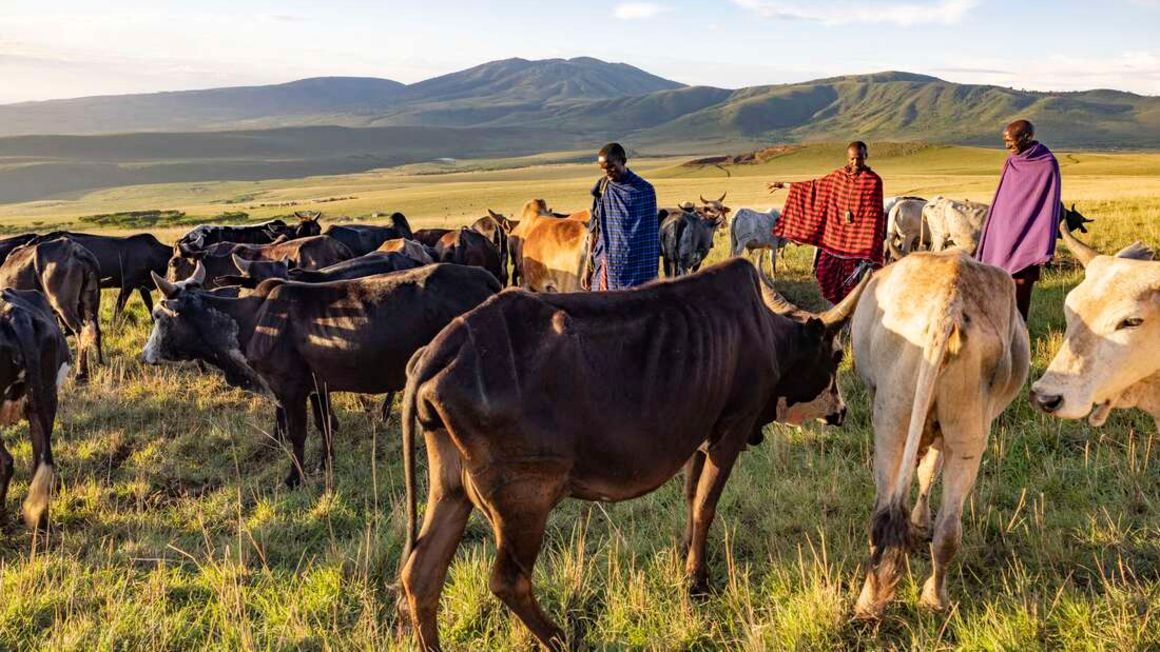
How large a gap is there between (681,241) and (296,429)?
9.72 metres

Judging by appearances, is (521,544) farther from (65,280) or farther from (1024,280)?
(65,280)

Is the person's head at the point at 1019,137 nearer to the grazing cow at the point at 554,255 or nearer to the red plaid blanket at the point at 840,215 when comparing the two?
the red plaid blanket at the point at 840,215

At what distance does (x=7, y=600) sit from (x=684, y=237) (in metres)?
12.2

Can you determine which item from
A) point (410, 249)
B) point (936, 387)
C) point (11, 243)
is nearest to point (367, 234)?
point (410, 249)

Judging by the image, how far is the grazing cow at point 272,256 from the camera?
11.3 metres

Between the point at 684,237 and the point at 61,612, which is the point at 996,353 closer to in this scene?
the point at 61,612

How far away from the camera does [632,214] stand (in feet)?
24.5

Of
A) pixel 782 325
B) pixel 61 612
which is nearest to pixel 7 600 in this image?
pixel 61 612

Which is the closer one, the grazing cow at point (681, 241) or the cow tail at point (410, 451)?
the cow tail at point (410, 451)

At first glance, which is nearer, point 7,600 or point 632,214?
point 7,600

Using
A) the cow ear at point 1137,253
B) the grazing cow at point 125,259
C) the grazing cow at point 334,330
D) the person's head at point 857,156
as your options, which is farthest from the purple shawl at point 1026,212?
the grazing cow at point 125,259

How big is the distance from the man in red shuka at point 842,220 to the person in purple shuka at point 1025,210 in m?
1.20

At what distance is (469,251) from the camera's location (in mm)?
12766

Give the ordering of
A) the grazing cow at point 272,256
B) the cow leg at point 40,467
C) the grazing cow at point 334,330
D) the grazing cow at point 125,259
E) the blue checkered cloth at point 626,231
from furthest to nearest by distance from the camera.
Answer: the grazing cow at point 125,259
the grazing cow at point 272,256
the blue checkered cloth at point 626,231
the grazing cow at point 334,330
the cow leg at point 40,467
